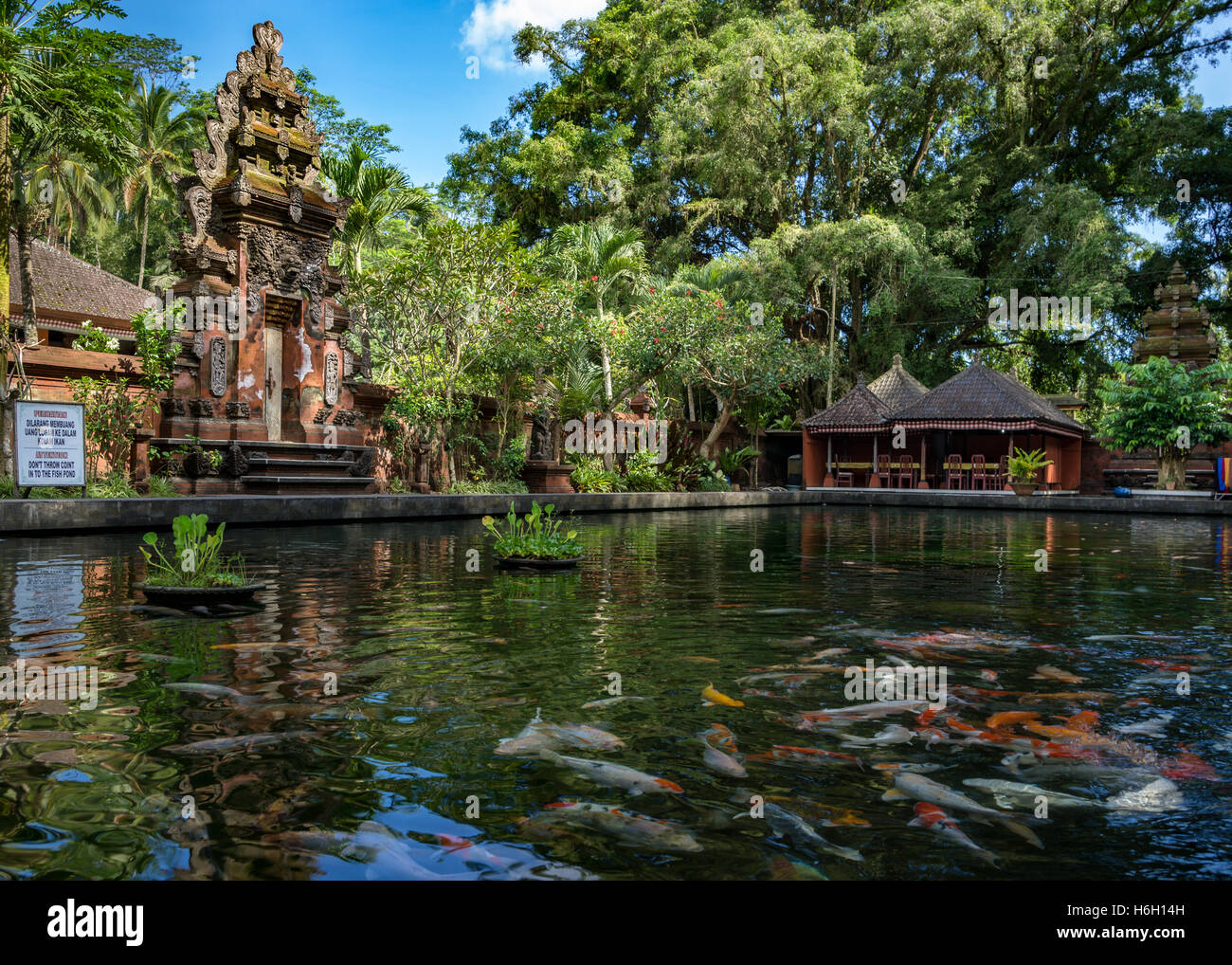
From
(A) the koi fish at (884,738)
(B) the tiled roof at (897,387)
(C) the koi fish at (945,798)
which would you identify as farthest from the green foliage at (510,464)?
(C) the koi fish at (945,798)

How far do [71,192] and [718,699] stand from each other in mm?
39186

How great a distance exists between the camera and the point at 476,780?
134 inches

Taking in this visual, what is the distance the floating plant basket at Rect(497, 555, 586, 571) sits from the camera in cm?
989

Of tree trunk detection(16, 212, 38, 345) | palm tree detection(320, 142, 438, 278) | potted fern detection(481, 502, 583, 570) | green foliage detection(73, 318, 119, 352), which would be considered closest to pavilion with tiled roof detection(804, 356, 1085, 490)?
palm tree detection(320, 142, 438, 278)

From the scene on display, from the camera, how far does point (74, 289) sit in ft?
90.3

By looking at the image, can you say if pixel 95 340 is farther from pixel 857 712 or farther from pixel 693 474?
pixel 857 712

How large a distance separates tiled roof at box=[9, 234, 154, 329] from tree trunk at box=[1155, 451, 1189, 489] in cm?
3043

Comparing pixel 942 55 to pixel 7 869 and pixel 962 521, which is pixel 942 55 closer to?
pixel 962 521

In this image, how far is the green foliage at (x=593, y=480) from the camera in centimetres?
2414

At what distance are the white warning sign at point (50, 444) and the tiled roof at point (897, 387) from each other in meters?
26.5

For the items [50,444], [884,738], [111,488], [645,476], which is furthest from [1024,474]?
[884,738]

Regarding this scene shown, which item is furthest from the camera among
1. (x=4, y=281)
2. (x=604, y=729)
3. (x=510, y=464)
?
(x=510, y=464)

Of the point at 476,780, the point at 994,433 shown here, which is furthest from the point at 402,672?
the point at 994,433

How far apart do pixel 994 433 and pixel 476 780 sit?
33.4 meters
